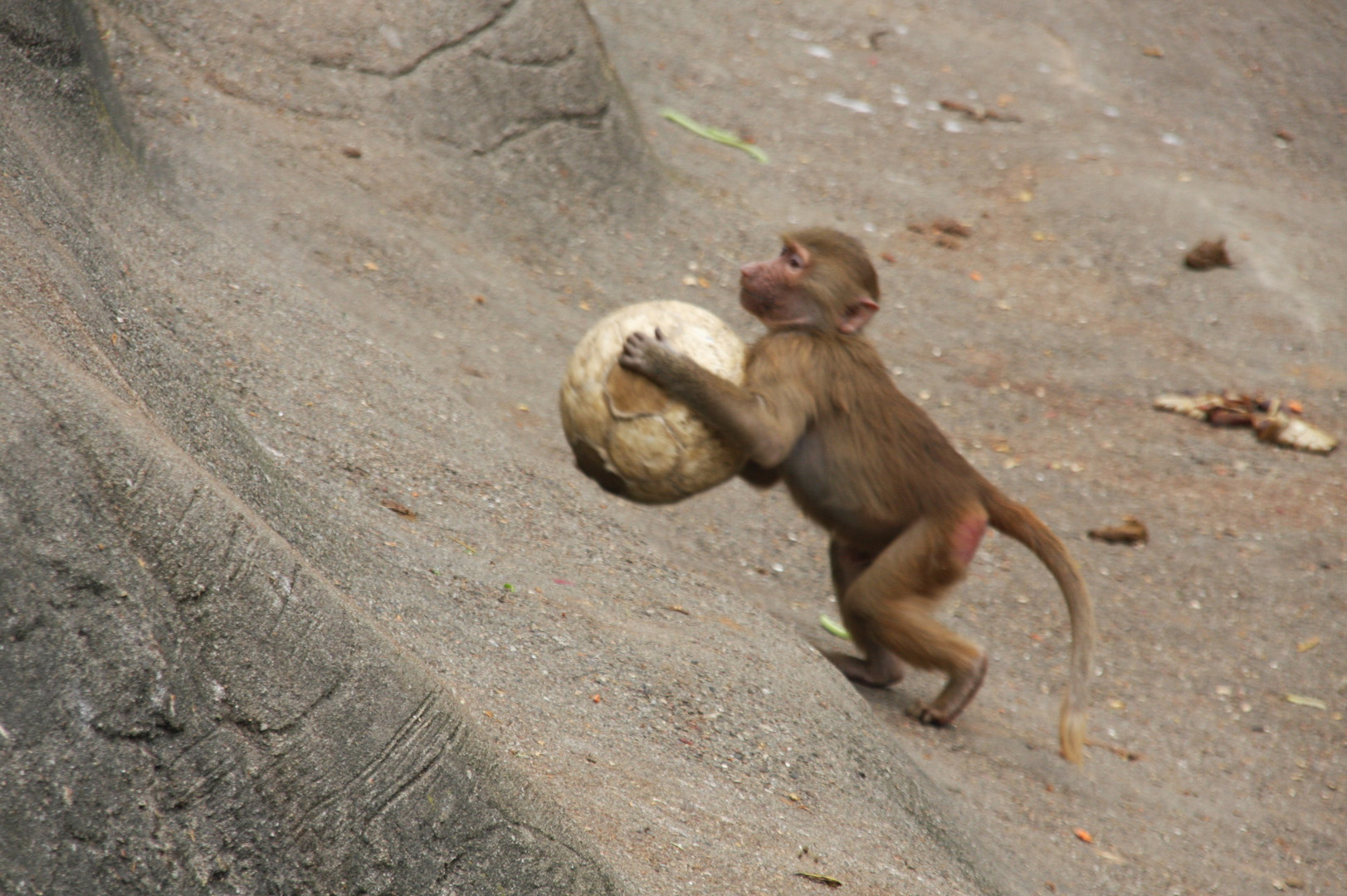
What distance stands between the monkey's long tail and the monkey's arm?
1.12m

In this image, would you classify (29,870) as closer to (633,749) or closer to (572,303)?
(633,749)

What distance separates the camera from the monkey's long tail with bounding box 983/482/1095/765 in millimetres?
3887

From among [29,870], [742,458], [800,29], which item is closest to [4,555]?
[29,870]

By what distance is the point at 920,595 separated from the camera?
13.0 ft

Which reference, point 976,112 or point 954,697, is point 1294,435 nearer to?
point 954,697

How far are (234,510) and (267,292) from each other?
2940 mm

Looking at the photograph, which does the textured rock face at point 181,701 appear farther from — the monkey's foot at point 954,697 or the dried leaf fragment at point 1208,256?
the dried leaf fragment at point 1208,256

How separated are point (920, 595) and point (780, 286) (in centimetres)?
117

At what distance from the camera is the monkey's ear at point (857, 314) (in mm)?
3520

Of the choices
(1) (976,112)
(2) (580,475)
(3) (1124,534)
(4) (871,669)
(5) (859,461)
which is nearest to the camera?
(5) (859,461)

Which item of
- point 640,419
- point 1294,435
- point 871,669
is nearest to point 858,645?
point 871,669

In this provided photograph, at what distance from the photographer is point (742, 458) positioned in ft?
10.8

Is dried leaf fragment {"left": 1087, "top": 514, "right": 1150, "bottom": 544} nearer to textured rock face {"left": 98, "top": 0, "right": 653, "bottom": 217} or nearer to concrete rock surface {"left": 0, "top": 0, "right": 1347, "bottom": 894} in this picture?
concrete rock surface {"left": 0, "top": 0, "right": 1347, "bottom": 894}

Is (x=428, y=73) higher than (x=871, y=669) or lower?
higher
